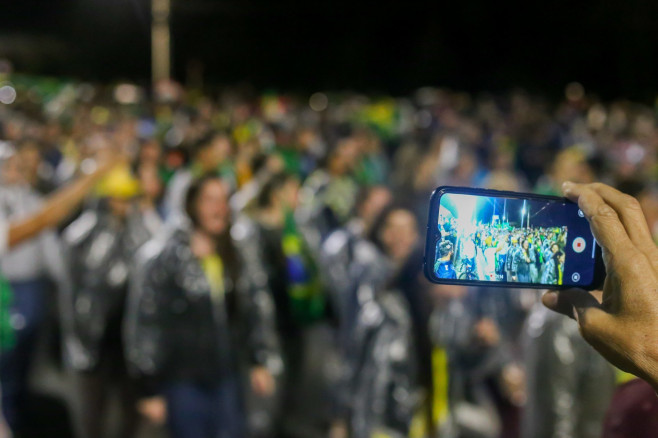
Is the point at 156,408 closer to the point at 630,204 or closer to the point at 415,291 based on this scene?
the point at 415,291

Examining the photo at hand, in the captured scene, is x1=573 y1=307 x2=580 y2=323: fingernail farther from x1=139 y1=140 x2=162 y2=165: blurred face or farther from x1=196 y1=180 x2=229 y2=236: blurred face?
x1=139 y1=140 x2=162 y2=165: blurred face

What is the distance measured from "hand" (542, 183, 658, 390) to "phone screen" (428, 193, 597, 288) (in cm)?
8

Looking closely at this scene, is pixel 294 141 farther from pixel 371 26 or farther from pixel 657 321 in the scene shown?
pixel 371 26

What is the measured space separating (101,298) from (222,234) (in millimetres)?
1457

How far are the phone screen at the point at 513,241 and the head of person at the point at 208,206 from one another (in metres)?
2.86

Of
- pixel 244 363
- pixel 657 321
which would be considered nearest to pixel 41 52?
pixel 244 363

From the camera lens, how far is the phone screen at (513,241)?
136 cm

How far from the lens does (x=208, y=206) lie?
4129mm

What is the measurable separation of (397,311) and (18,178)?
2.65 metres

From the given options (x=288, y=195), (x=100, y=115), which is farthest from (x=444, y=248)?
(x=100, y=115)

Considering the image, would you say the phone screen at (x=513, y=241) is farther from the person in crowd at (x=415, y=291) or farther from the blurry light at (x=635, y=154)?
the blurry light at (x=635, y=154)

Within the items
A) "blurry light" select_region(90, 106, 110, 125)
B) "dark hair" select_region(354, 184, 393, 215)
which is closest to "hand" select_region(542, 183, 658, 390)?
"dark hair" select_region(354, 184, 393, 215)

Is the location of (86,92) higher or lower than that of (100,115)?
higher

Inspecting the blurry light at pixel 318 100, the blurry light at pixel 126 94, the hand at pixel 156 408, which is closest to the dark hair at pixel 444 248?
the hand at pixel 156 408
